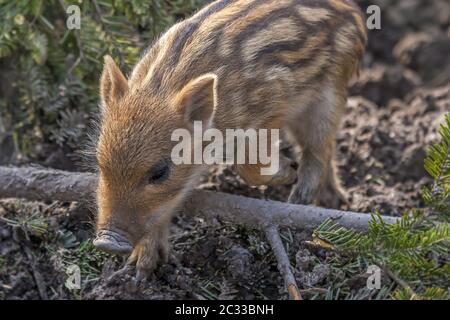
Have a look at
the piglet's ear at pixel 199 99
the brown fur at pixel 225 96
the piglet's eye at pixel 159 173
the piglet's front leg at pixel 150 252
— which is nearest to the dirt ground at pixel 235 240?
the piglet's front leg at pixel 150 252

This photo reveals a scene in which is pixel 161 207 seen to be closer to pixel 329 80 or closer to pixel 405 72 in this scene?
pixel 329 80

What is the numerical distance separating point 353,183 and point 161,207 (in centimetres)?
161

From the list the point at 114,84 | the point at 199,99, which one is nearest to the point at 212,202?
the point at 199,99

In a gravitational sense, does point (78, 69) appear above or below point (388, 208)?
above

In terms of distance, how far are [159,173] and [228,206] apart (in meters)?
0.37

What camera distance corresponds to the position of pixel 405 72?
6.02 meters

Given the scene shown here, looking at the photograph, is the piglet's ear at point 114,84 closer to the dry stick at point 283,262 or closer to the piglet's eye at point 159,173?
the piglet's eye at point 159,173

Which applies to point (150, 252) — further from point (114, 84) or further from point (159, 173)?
point (114, 84)

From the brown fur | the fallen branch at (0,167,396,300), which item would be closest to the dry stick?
the fallen branch at (0,167,396,300)

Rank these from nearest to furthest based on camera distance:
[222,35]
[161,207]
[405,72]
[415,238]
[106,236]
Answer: [415,238]
[106,236]
[161,207]
[222,35]
[405,72]

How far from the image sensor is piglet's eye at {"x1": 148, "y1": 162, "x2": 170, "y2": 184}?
135 inches

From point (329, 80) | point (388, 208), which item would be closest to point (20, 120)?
point (329, 80)

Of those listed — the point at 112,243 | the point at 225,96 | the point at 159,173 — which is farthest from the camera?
the point at 225,96

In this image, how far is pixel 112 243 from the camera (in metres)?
3.19
